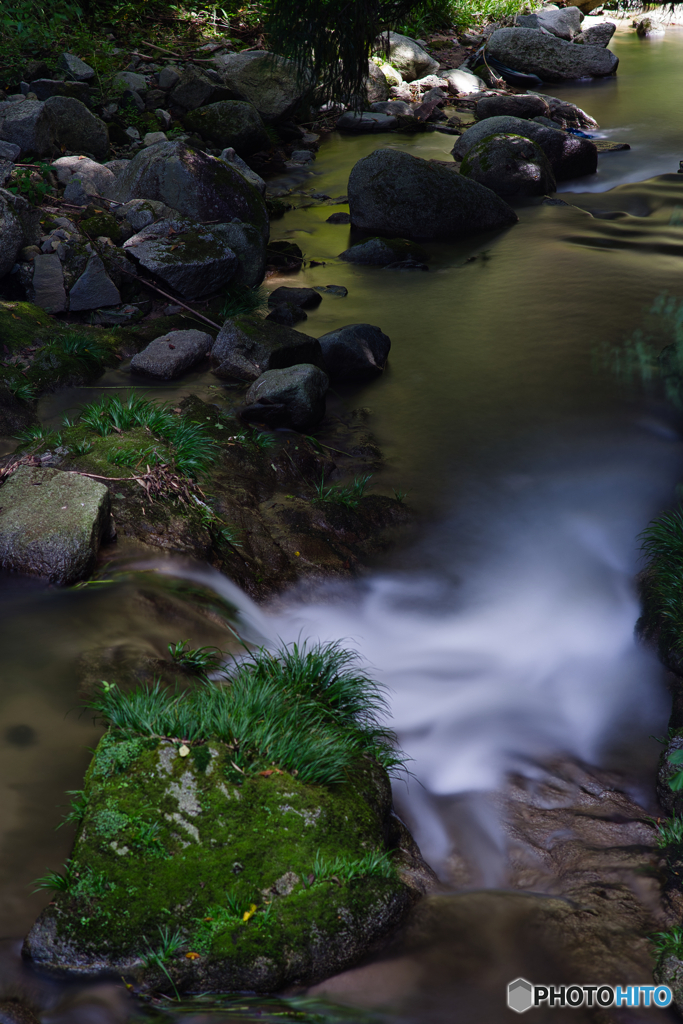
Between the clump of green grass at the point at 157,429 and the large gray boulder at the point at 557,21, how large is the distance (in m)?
23.1

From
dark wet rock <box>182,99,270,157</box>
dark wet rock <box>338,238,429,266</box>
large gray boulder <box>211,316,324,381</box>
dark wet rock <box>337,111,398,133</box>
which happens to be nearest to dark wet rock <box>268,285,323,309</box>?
dark wet rock <box>338,238,429,266</box>

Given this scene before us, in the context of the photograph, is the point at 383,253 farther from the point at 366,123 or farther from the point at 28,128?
the point at 366,123

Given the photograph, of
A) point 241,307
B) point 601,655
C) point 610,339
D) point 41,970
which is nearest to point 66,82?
point 241,307

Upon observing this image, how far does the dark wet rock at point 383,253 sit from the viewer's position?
1070cm

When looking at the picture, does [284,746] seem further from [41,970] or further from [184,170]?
[184,170]

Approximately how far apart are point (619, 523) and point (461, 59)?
2094cm

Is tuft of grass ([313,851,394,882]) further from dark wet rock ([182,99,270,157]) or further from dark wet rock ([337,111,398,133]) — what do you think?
dark wet rock ([337,111,398,133])

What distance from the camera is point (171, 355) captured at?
7.19 metres

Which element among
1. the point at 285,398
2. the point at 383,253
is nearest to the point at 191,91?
the point at 383,253

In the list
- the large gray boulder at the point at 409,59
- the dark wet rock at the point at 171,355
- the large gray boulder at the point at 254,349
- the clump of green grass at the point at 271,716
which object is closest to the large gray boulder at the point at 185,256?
the dark wet rock at the point at 171,355

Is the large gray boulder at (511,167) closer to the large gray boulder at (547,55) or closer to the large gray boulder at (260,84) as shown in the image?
the large gray boulder at (260,84)

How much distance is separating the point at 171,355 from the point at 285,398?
57.0 inches

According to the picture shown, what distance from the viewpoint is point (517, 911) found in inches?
113

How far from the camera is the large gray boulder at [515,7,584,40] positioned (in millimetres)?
22328
